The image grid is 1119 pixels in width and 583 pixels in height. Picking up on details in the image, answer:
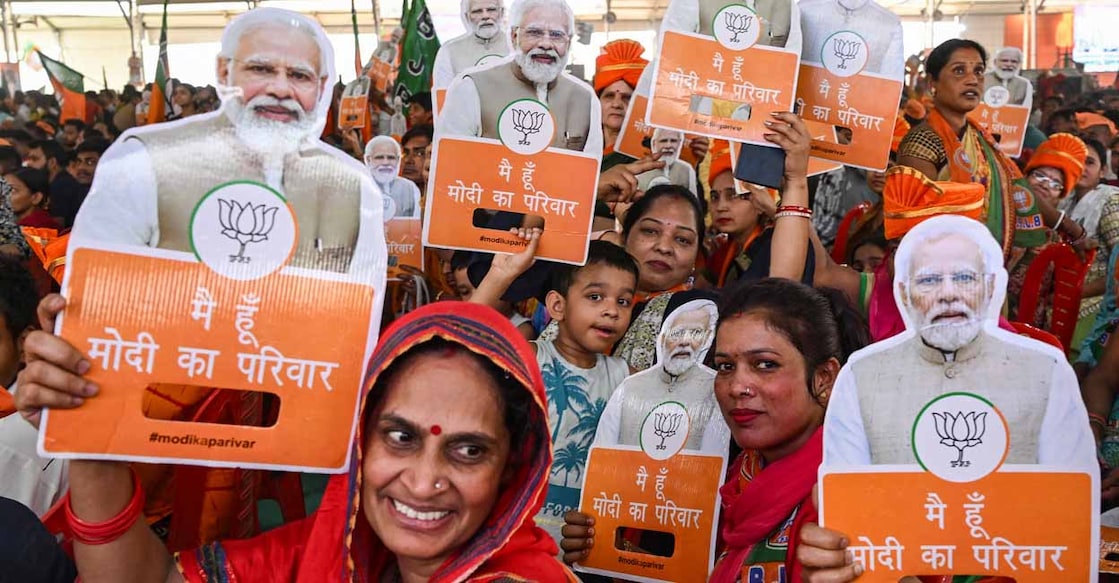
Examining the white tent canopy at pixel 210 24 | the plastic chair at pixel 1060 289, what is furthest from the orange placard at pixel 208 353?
the white tent canopy at pixel 210 24

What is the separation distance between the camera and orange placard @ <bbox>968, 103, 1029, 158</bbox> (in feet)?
18.6

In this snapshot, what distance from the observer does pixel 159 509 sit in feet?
5.92

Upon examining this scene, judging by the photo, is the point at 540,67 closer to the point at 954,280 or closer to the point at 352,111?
the point at 954,280

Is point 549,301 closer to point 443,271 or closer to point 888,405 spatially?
point 443,271

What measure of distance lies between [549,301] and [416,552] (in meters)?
1.48

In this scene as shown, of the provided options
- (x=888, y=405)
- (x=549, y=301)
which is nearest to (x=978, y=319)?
(x=888, y=405)

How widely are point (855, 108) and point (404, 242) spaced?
169 cm

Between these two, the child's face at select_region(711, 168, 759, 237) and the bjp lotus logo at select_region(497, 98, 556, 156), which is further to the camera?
the child's face at select_region(711, 168, 759, 237)

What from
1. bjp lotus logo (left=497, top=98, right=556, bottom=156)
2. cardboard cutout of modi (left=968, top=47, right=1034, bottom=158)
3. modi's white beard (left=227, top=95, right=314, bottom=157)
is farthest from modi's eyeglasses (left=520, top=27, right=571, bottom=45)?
cardboard cutout of modi (left=968, top=47, right=1034, bottom=158)

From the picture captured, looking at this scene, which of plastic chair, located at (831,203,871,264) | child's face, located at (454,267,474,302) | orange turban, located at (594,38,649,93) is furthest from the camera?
orange turban, located at (594,38,649,93)

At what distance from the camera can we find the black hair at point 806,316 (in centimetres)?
199

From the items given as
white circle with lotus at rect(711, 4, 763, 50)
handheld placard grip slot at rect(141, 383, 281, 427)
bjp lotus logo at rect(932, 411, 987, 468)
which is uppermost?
white circle with lotus at rect(711, 4, 763, 50)

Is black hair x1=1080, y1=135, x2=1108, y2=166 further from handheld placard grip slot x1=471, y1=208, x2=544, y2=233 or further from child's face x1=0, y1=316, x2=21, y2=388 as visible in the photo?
Answer: child's face x1=0, y1=316, x2=21, y2=388

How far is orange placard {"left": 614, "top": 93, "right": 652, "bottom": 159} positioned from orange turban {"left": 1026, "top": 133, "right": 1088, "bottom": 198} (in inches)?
94.5
